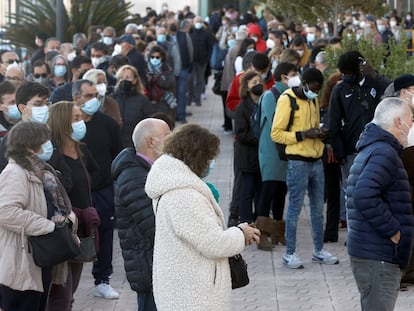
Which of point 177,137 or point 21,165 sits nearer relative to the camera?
point 177,137

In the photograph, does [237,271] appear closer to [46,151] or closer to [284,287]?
[46,151]

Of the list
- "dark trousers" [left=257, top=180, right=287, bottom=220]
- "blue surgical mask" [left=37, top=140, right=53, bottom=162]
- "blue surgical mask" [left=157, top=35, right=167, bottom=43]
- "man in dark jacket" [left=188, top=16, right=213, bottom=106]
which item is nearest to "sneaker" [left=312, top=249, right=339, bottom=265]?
"dark trousers" [left=257, top=180, right=287, bottom=220]

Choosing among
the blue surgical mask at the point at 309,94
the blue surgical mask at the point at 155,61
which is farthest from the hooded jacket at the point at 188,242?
the blue surgical mask at the point at 155,61

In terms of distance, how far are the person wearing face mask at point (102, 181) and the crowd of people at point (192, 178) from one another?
12mm

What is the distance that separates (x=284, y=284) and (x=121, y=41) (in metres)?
7.87

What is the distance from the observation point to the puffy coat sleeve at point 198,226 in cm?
564

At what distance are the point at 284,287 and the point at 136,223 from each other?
3.54 meters

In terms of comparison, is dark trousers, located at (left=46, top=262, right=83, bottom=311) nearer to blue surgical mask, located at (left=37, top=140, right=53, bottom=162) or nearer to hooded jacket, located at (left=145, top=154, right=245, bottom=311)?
blue surgical mask, located at (left=37, top=140, right=53, bottom=162)

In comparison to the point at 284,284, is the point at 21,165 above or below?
above

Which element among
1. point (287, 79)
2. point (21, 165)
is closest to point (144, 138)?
point (21, 165)

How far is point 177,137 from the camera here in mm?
5895

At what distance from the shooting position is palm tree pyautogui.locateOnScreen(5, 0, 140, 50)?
73.6 feet

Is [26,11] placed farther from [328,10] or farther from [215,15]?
[215,15]

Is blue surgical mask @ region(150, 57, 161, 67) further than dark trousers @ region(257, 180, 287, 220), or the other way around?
blue surgical mask @ region(150, 57, 161, 67)
